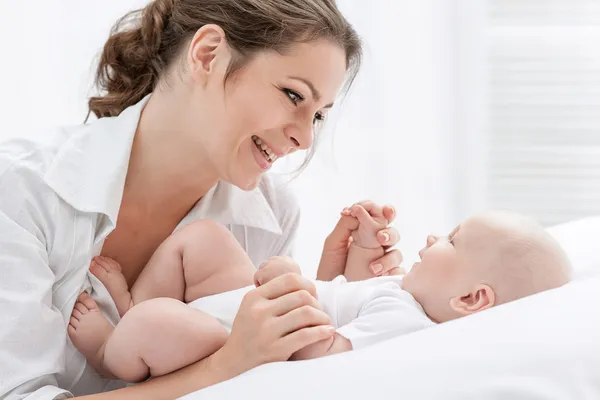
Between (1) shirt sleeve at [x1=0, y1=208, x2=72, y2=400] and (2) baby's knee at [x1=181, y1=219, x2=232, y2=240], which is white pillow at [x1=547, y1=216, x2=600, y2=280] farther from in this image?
(1) shirt sleeve at [x1=0, y1=208, x2=72, y2=400]

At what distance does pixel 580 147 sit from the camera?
11.1ft

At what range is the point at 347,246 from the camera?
186 centimetres

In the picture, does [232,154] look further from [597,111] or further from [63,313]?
[597,111]

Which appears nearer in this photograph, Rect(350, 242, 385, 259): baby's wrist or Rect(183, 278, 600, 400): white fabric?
Rect(183, 278, 600, 400): white fabric

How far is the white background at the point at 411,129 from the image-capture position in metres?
3.14

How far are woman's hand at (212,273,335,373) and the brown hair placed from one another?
1.82 feet

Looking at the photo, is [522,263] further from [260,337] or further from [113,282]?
[113,282]

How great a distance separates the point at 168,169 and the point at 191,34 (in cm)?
31

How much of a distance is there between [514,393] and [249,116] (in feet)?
2.82

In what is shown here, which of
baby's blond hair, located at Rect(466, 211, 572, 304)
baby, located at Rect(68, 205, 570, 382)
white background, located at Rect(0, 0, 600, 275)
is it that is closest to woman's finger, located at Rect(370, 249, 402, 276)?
baby, located at Rect(68, 205, 570, 382)

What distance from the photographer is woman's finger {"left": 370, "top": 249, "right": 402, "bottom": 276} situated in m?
1.76

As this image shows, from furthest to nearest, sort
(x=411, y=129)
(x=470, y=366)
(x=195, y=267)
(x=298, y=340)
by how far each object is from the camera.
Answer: (x=411, y=129) → (x=195, y=267) → (x=298, y=340) → (x=470, y=366)

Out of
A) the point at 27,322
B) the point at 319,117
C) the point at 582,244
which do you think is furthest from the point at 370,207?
the point at 27,322

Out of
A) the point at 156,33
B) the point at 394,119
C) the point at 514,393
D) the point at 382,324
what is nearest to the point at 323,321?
the point at 382,324
